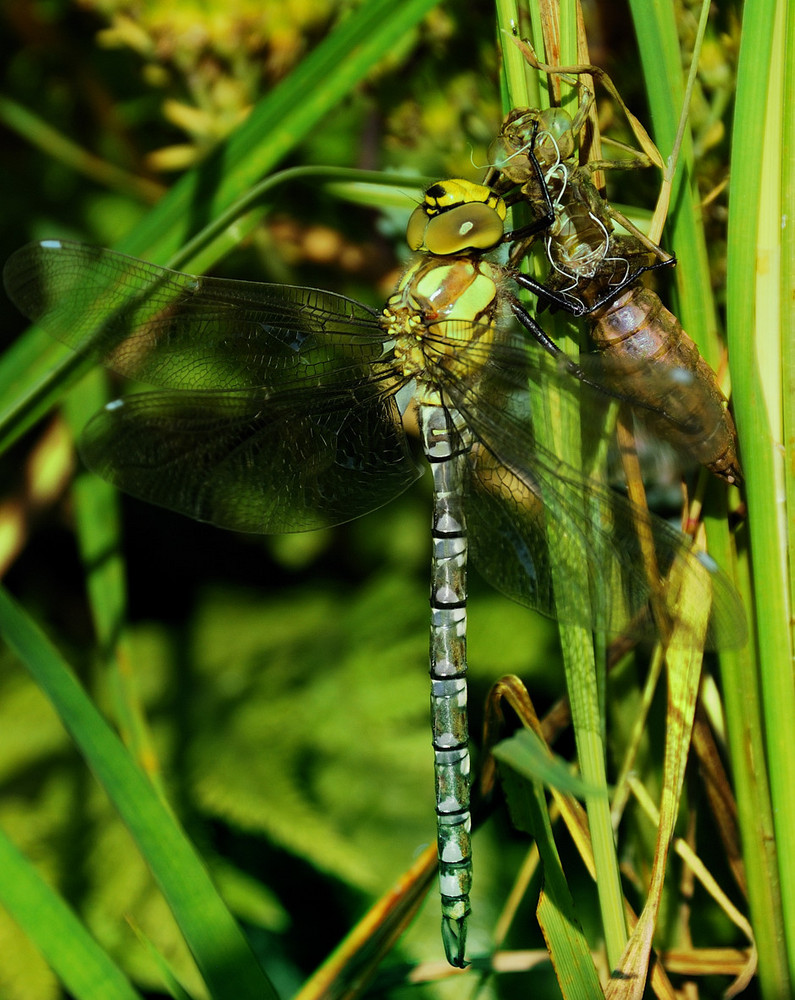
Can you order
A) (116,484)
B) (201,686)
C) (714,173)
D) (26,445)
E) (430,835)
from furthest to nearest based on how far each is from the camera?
(26,445), (201,686), (430,835), (116,484), (714,173)

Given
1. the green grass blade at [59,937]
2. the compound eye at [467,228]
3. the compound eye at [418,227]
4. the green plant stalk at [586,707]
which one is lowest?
the green grass blade at [59,937]

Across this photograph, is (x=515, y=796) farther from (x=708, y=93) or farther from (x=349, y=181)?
(x=708, y=93)

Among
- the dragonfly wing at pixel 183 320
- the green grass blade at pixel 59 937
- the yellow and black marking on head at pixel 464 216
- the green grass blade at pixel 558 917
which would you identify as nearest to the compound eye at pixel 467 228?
the yellow and black marking on head at pixel 464 216

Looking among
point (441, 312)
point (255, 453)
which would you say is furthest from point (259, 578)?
point (441, 312)

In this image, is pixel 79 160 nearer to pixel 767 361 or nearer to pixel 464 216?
pixel 464 216

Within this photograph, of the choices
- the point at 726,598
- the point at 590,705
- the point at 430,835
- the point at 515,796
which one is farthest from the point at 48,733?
the point at 726,598

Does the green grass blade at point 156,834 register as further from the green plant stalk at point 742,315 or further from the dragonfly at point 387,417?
the green plant stalk at point 742,315

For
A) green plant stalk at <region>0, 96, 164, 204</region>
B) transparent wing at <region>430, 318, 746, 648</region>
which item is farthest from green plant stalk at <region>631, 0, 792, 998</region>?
green plant stalk at <region>0, 96, 164, 204</region>
